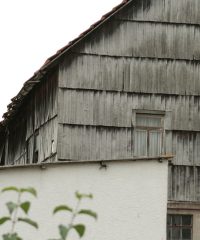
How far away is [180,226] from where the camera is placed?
67.5ft

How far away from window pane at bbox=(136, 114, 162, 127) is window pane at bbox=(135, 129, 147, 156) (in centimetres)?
20

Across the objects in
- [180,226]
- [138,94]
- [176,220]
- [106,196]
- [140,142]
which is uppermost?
[138,94]

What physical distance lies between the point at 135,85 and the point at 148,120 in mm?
937

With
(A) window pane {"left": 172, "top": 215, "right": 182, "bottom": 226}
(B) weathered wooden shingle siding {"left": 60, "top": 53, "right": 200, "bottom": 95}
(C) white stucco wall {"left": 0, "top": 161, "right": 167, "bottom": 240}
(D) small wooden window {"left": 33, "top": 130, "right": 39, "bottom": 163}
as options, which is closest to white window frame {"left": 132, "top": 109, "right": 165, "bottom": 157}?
(B) weathered wooden shingle siding {"left": 60, "top": 53, "right": 200, "bottom": 95}

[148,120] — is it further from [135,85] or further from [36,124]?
[36,124]

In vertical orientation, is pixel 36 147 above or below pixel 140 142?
above


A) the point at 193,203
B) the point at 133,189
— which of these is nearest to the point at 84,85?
the point at 193,203

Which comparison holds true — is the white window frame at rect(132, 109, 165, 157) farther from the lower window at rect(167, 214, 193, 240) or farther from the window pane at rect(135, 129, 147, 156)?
the lower window at rect(167, 214, 193, 240)

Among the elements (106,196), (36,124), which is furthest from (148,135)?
(106,196)

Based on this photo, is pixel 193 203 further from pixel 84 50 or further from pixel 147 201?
pixel 147 201

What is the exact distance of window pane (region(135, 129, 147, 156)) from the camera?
66.9 feet

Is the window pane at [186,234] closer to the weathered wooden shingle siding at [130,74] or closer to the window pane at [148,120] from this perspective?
the window pane at [148,120]

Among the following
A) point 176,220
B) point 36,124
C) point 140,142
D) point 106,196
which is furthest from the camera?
point 36,124

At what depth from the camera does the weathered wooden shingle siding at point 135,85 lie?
791 inches
